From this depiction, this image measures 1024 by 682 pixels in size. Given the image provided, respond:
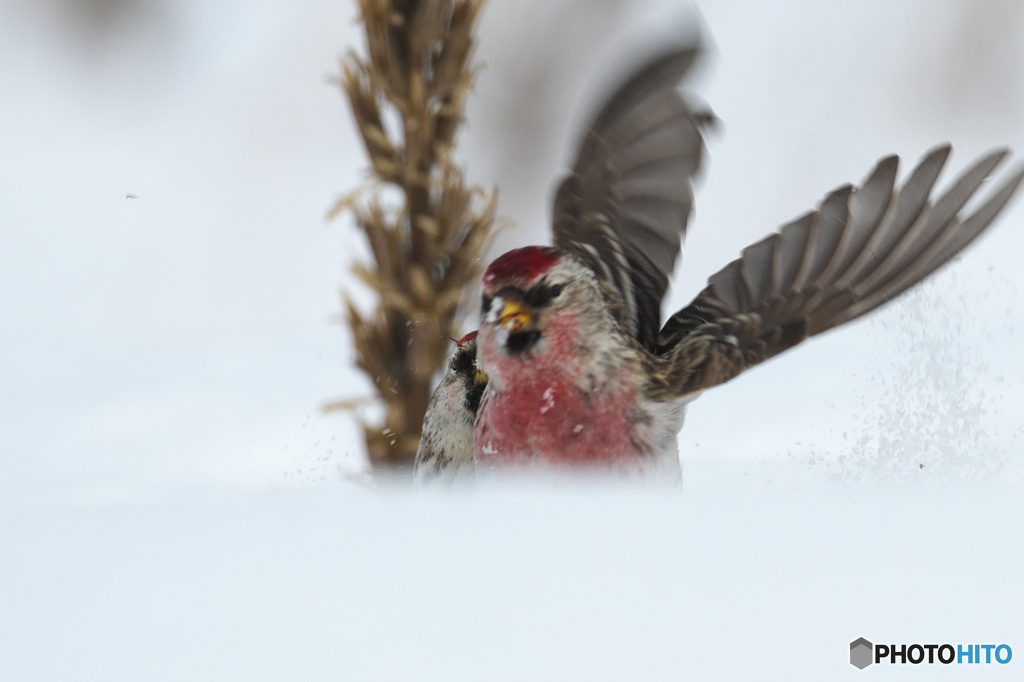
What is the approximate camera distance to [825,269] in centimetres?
38

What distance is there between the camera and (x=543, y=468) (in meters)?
0.37

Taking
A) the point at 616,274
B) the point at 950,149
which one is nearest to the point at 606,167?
the point at 616,274

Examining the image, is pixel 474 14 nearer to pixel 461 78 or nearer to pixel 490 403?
pixel 461 78

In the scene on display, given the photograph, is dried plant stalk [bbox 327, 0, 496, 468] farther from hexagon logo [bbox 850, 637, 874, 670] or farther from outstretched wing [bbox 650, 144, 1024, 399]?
hexagon logo [bbox 850, 637, 874, 670]

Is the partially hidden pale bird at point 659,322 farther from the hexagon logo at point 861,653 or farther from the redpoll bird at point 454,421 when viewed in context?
the hexagon logo at point 861,653

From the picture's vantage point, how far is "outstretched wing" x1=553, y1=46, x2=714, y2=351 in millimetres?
422

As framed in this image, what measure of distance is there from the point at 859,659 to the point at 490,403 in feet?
0.66

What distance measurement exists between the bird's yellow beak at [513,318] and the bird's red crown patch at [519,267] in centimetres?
1

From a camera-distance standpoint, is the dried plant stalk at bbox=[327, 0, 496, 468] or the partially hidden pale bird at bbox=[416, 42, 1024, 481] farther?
the dried plant stalk at bbox=[327, 0, 496, 468]

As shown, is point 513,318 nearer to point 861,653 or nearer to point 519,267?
point 519,267

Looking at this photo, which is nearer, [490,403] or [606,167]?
[490,403]

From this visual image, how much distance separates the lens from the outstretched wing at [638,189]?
0.42m

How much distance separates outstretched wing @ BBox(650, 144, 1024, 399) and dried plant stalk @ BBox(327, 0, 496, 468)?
0.47ft

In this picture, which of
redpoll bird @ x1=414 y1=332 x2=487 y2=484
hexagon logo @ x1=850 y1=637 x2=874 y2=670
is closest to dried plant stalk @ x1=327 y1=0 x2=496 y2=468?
redpoll bird @ x1=414 y1=332 x2=487 y2=484
